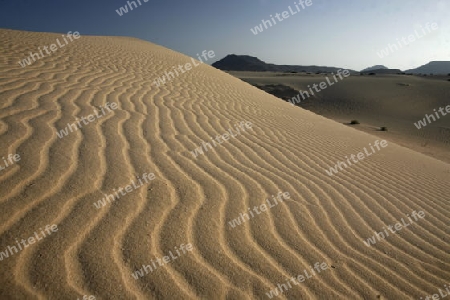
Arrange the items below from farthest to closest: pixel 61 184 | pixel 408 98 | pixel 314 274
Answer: pixel 408 98 → pixel 61 184 → pixel 314 274

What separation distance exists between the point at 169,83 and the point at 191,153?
4.44 metres

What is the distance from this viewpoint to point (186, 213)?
231cm

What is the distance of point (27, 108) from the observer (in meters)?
3.53

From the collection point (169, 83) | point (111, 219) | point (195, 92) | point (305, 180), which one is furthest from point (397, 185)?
point (169, 83)

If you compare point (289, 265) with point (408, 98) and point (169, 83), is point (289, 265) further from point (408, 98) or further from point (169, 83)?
point (408, 98)

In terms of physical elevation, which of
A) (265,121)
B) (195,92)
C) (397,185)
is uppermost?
(195,92)
